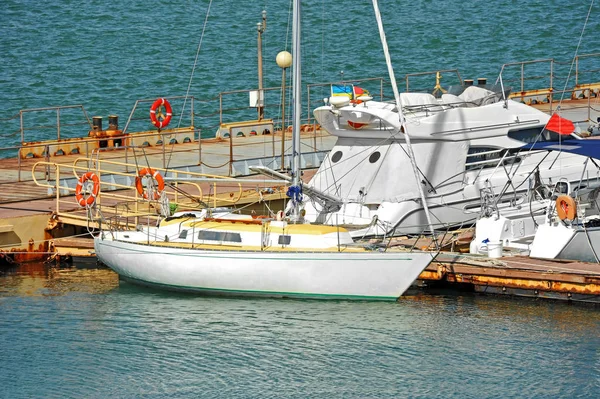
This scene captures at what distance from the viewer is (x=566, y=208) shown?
31266 millimetres

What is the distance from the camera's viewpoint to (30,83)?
68.4 m

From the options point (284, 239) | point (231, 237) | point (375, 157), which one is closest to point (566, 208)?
point (375, 157)

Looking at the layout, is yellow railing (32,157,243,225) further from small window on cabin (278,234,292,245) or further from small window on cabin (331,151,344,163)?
small window on cabin (278,234,292,245)

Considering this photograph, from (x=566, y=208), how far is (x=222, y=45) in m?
48.1

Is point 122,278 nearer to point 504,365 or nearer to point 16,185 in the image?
point 16,185

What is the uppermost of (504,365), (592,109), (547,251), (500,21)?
(500,21)

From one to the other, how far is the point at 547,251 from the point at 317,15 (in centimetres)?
5346

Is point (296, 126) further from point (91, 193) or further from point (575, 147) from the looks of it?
point (575, 147)

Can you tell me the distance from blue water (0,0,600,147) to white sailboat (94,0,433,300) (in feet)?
91.4

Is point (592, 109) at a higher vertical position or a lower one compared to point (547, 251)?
higher

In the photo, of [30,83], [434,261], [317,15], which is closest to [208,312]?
[434,261]

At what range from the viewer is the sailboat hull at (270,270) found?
2972 centimetres

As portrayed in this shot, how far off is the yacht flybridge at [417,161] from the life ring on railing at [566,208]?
240 cm

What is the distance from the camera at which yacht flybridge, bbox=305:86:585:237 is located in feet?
109
